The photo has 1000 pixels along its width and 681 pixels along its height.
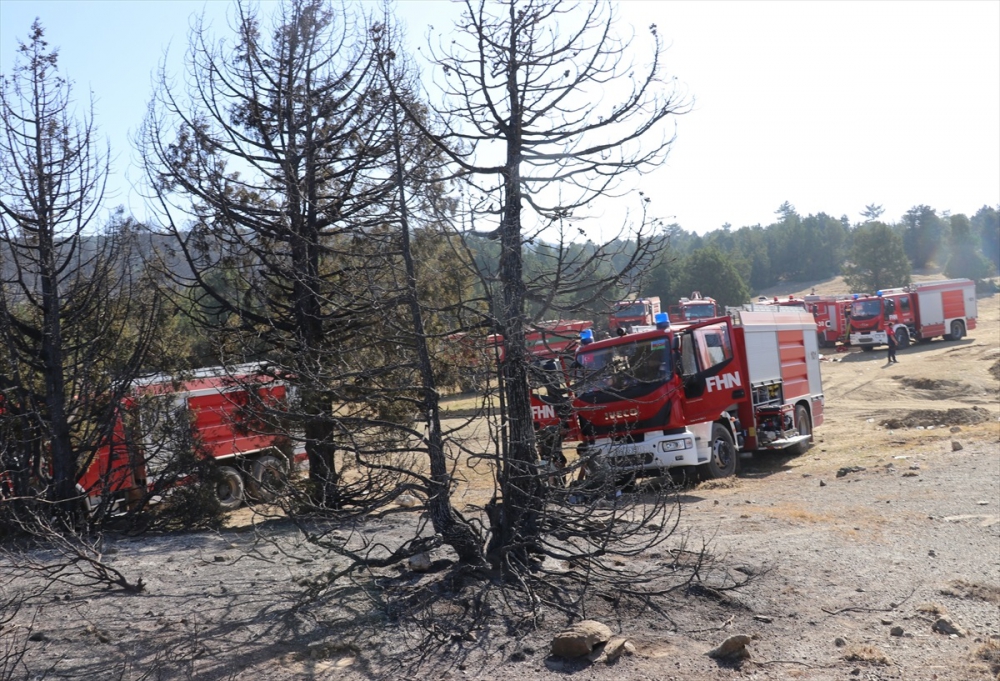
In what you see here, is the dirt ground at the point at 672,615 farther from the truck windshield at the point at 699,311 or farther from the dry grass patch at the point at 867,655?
the truck windshield at the point at 699,311

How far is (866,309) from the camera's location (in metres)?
41.5

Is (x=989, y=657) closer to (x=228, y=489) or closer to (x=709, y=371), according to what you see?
(x=709, y=371)

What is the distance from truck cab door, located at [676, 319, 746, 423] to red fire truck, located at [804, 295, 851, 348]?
30291 millimetres

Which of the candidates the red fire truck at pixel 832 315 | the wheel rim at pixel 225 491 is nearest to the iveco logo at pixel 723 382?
the wheel rim at pixel 225 491

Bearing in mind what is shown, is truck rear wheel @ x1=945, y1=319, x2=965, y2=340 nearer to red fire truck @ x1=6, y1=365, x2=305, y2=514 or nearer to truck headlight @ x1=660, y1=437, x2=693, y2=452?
truck headlight @ x1=660, y1=437, x2=693, y2=452

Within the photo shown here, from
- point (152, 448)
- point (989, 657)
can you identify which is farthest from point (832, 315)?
point (989, 657)

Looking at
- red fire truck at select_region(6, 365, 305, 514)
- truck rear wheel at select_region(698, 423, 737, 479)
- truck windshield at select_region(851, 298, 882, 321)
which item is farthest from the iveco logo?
truck windshield at select_region(851, 298, 882, 321)

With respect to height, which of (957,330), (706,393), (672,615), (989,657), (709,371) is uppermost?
(709,371)

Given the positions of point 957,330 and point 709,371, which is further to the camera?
point 957,330

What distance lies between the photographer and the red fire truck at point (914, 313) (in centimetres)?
4116

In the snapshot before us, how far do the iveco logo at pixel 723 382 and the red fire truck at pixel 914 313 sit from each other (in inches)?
1106

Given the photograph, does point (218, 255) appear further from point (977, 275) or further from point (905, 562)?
point (977, 275)

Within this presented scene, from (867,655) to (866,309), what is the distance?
38649 mm

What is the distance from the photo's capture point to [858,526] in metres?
9.86
